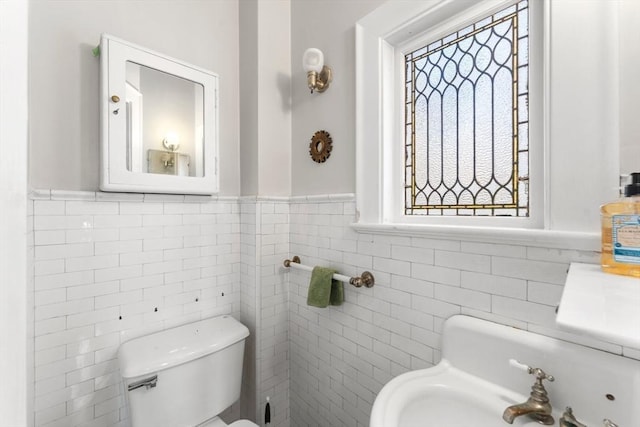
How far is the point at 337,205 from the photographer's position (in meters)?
1.24

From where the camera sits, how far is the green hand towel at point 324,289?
1.19m

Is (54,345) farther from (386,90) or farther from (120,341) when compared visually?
(386,90)

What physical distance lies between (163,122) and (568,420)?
5.40ft

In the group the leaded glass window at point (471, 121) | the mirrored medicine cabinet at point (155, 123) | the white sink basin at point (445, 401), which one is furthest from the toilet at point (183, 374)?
the leaded glass window at point (471, 121)

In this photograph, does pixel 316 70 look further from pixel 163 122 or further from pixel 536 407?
pixel 536 407

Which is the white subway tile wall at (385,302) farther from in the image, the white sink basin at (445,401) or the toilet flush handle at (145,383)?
the toilet flush handle at (145,383)

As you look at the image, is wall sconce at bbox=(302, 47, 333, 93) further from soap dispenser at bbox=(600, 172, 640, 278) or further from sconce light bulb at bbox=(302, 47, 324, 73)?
soap dispenser at bbox=(600, 172, 640, 278)

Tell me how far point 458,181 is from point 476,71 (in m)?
0.37

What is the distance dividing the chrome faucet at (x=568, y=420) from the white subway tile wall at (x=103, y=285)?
1366mm

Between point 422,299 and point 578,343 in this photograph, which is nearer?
point 578,343

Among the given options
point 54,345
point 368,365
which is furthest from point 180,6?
point 368,365

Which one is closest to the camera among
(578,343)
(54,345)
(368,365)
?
(578,343)

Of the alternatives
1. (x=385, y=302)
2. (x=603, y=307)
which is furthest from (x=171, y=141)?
(x=603, y=307)

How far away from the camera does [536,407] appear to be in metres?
0.62
